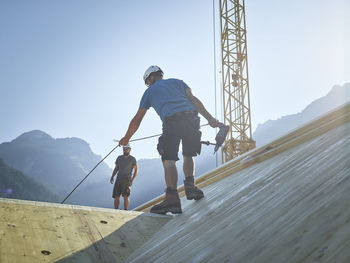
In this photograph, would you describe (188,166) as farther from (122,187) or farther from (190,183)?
(122,187)

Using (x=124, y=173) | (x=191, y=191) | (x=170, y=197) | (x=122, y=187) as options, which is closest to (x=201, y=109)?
(x=191, y=191)

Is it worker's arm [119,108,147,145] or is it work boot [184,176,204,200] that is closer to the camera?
work boot [184,176,204,200]

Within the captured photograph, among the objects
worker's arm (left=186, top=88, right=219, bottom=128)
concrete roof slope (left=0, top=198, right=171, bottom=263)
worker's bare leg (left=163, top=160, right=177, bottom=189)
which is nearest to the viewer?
concrete roof slope (left=0, top=198, right=171, bottom=263)

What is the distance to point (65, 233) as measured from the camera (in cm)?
172

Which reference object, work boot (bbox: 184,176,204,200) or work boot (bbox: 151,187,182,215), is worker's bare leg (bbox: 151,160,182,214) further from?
work boot (bbox: 184,176,204,200)

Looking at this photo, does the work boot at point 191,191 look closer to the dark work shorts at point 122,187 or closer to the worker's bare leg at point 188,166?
the worker's bare leg at point 188,166

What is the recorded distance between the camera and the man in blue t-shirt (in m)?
2.67

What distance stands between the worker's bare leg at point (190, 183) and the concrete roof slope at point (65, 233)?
615 millimetres

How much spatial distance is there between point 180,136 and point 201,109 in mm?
368

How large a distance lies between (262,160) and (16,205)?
2.66 metres

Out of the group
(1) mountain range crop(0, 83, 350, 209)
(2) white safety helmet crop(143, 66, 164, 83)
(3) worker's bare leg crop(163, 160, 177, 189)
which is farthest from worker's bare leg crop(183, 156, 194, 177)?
(1) mountain range crop(0, 83, 350, 209)

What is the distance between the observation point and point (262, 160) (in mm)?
3461

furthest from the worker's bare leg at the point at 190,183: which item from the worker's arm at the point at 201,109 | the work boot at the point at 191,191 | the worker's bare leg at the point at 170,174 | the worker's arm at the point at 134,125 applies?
the worker's arm at the point at 134,125

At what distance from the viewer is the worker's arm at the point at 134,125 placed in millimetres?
2914
